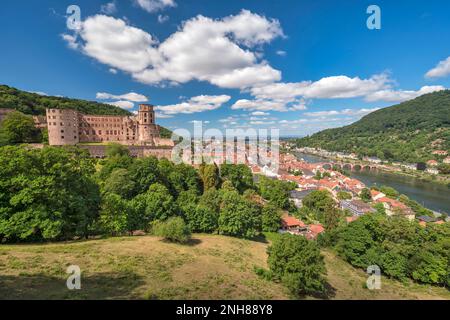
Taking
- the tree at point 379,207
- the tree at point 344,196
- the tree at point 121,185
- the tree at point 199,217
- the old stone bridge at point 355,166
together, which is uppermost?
the tree at point 121,185

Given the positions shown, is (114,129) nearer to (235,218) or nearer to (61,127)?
(61,127)

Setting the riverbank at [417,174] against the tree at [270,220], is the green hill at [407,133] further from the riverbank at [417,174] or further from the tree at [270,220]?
the tree at [270,220]

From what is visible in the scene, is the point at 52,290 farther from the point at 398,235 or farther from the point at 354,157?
the point at 354,157

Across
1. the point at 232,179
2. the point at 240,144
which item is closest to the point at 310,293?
the point at 232,179

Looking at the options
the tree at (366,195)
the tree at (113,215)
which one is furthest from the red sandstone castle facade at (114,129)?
the tree at (366,195)

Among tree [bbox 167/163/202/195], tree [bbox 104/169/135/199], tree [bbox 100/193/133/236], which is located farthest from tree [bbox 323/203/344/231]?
tree [bbox 104/169/135/199]
